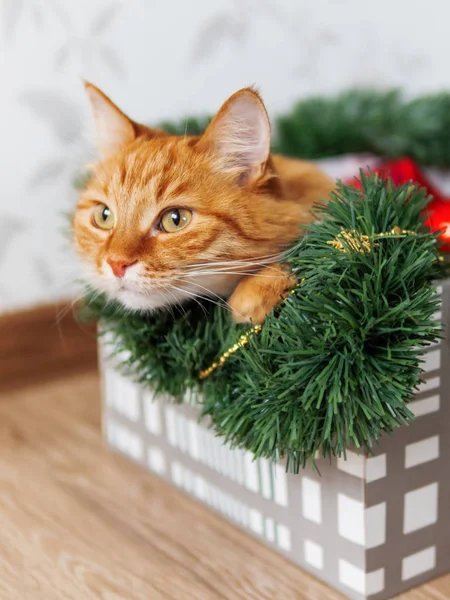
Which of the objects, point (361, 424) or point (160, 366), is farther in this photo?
point (160, 366)

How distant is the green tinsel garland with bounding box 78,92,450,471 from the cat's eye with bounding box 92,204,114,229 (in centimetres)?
14

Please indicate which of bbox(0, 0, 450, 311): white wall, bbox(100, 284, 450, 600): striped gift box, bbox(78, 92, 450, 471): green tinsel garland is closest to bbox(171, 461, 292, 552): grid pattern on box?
bbox(100, 284, 450, 600): striped gift box

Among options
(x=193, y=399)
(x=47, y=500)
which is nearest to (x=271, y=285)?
(x=193, y=399)

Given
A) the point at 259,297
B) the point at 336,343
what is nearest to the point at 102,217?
the point at 259,297

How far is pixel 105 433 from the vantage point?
1210 mm

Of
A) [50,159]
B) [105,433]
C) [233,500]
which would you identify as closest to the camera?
[233,500]

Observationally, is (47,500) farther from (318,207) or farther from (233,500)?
(318,207)

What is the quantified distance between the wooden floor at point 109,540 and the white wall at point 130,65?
39 centimetres

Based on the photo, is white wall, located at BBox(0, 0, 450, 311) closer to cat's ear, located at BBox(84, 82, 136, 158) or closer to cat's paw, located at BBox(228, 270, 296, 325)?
cat's ear, located at BBox(84, 82, 136, 158)

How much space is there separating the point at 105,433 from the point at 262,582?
1.49 ft

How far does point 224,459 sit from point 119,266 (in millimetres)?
297

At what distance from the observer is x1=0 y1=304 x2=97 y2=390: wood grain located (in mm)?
1385

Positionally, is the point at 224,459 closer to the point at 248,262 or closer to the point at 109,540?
the point at 109,540

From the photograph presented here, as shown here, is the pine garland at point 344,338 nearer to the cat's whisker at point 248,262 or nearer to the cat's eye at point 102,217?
the cat's whisker at point 248,262
